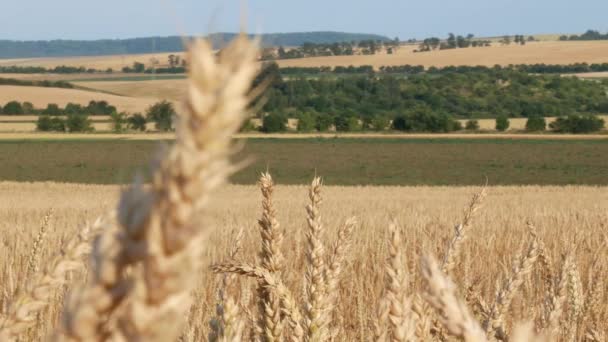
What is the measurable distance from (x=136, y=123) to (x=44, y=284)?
234 feet

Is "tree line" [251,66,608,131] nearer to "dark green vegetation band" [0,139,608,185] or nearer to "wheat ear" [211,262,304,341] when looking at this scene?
"dark green vegetation band" [0,139,608,185]

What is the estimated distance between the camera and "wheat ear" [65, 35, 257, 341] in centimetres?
50

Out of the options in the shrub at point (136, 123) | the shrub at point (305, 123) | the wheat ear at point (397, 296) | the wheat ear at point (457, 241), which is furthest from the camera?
the shrub at point (305, 123)

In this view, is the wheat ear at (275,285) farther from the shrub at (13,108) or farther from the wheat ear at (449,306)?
the shrub at (13,108)

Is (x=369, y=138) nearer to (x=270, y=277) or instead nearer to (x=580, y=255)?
(x=580, y=255)

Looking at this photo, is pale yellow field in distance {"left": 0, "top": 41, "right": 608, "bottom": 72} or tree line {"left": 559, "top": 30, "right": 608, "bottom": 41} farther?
tree line {"left": 559, "top": 30, "right": 608, "bottom": 41}

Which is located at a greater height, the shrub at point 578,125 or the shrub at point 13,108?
the shrub at point 13,108

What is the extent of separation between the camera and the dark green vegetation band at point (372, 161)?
115 feet

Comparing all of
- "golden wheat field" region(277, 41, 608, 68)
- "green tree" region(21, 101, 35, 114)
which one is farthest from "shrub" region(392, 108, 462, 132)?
"golden wheat field" region(277, 41, 608, 68)

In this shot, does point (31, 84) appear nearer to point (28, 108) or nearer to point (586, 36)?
point (28, 108)

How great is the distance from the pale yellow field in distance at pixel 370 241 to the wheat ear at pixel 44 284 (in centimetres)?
2

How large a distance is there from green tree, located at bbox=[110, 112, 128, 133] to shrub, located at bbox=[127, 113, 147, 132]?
0.39m

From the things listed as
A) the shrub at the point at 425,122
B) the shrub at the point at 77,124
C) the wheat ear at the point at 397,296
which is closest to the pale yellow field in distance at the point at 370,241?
the wheat ear at the point at 397,296

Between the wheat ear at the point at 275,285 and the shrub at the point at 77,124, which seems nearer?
the wheat ear at the point at 275,285
